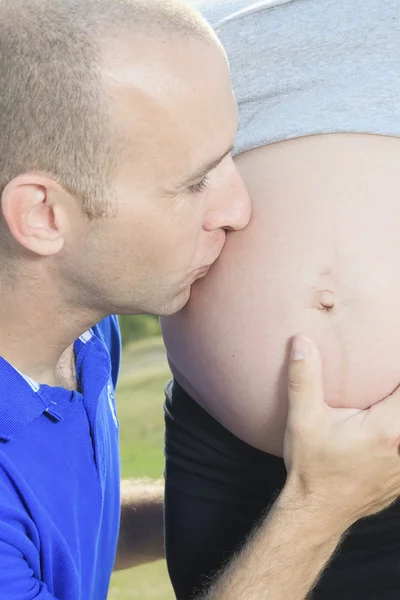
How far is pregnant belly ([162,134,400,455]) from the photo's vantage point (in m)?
1.22

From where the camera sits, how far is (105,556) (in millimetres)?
1439

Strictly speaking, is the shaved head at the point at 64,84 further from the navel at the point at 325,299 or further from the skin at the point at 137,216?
the navel at the point at 325,299

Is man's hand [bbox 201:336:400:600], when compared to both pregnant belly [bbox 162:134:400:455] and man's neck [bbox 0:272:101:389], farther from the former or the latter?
man's neck [bbox 0:272:101:389]

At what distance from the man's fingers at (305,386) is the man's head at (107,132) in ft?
0.64

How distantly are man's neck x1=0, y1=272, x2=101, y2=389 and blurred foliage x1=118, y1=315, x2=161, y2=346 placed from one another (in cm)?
236

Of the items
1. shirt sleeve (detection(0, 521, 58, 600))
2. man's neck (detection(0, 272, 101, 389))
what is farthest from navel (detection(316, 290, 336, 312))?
shirt sleeve (detection(0, 521, 58, 600))

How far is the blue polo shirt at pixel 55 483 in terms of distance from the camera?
3.72 ft

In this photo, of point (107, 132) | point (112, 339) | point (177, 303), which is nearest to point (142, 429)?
point (112, 339)

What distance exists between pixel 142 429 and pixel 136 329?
24.0 inches

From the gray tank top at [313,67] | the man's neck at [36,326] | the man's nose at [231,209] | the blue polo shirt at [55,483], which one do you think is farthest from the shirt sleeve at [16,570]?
the gray tank top at [313,67]

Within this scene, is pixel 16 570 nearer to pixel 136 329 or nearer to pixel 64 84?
pixel 64 84

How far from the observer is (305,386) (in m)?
1.20

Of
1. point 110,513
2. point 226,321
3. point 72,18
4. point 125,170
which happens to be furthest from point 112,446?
point 72,18

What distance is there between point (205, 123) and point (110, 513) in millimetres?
603
